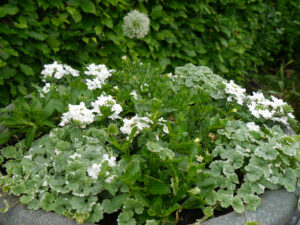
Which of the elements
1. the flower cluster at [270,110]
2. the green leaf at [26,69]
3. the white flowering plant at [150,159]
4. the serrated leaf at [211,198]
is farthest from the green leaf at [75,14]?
the serrated leaf at [211,198]

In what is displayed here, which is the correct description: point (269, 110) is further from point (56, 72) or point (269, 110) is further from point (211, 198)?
point (56, 72)

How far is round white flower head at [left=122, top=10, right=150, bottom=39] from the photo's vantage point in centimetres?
253

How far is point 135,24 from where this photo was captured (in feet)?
8.32

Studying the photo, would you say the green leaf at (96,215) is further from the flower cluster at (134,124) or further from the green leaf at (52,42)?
the green leaf at (52,42)

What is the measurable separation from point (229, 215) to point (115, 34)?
1967 mm

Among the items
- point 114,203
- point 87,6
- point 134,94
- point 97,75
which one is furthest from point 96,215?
point 87,6

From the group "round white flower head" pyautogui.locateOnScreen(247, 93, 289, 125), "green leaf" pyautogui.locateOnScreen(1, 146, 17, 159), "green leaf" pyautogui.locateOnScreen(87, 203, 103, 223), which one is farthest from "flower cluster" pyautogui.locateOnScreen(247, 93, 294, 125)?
"green leaf" pyautogui.locateOnScreen(1, 146, 17, 159)

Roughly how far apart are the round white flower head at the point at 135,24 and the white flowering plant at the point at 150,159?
983mm

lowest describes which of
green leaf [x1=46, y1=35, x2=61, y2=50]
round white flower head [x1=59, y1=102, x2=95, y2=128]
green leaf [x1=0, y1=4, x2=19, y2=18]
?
green leaf [x1=46, y1=35, x2=61, y2=50]

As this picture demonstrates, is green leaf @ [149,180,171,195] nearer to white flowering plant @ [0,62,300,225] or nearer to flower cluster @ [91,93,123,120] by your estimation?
white flowering plant @ [0,62,300,225]

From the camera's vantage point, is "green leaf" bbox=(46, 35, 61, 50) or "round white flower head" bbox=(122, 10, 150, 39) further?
"round white flower head" bbox=(122, 10, 150, 39)

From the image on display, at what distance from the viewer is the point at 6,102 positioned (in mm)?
2250

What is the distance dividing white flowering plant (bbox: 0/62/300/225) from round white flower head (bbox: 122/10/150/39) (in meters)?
0.98

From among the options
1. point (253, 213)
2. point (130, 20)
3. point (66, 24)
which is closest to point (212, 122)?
point (253, 213)
